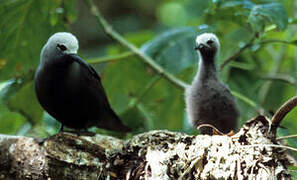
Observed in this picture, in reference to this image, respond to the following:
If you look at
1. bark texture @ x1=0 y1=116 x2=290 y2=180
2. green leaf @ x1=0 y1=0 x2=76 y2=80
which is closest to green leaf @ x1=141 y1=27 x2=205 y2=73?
green leaf @ x1=0 y1=0 x2=76 y2=80

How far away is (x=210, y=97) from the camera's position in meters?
3.42

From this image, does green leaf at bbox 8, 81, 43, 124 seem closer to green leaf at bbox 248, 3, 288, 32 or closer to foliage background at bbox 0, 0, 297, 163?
foliage background at bbox 0, 0, 297, 163

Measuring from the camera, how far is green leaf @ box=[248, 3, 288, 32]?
353 centimetres

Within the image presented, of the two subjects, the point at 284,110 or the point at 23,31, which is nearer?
the point at 284,110

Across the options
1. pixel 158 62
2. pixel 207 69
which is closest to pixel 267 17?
pixel 207 69

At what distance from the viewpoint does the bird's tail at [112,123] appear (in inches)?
150

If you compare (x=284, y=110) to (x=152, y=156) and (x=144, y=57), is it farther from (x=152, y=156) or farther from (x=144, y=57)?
(x=144, y=57)

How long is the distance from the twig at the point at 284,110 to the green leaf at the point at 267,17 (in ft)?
3.52

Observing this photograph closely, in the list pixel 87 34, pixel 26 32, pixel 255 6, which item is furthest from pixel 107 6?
pixel 255 6

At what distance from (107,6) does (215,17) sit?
6.02m

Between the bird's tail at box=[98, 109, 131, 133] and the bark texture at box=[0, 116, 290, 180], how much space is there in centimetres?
75

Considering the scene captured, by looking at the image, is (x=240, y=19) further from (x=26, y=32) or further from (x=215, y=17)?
(x=26, y=32)

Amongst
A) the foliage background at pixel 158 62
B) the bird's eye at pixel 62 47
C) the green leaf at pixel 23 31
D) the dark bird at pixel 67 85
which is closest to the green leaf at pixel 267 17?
the foliage background at pixel 158 62

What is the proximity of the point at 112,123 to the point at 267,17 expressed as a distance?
155cm
